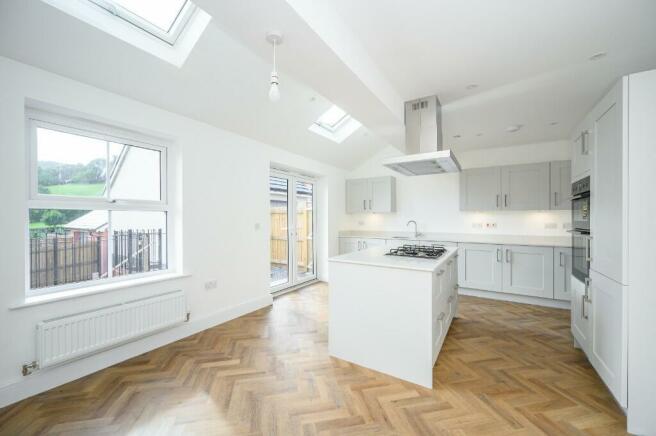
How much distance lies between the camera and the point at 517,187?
4.46 metres

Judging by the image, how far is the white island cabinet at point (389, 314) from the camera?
2150 mm

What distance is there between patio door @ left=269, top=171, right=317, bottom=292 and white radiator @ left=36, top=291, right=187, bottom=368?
1.97 m

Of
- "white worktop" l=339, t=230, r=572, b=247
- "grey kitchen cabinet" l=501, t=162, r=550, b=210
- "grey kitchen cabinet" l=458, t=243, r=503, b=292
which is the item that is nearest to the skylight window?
"white worktop" l=339, t=230, r=572, b=247

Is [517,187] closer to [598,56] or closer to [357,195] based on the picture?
[598,56]

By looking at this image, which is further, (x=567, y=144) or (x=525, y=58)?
(x=567, y=144)

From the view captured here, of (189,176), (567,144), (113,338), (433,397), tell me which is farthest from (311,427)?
(567,144)

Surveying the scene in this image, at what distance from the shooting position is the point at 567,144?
436 centimetres

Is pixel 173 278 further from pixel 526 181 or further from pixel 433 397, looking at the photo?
pixel 526 181

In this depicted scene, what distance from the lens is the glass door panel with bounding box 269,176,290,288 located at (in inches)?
190

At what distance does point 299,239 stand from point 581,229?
4058mm

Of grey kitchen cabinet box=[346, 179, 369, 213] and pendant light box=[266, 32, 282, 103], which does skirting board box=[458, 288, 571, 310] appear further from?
pendant light box=[266, 32, 282, 103]

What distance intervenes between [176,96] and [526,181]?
5.08 metres

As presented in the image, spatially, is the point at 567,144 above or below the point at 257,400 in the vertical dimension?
above

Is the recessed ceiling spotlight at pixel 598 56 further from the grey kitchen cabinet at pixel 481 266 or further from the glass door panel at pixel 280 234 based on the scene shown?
the glass door panel at pixel 280 234
